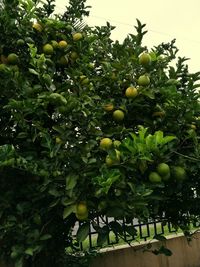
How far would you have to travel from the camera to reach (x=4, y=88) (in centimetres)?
288

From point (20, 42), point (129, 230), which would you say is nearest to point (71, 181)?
point (129, 230)

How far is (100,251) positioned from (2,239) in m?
2.30

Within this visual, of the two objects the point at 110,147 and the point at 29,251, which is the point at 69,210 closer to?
the point at 29,251

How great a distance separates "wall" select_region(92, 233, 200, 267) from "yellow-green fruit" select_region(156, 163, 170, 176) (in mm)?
2124

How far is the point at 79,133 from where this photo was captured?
2855 mm

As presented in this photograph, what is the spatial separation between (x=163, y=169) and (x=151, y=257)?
132 inches

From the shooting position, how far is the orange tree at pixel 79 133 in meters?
2.50

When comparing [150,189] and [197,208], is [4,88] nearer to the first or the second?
[150,189]

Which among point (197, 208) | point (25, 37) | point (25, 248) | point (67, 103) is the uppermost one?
point (25, 37)

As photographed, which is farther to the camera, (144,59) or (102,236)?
(144,59)

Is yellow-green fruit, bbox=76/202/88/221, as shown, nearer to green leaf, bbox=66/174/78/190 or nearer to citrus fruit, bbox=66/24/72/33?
green leaf, bbox=66/174/78/190

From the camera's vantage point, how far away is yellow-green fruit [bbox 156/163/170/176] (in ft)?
8.45

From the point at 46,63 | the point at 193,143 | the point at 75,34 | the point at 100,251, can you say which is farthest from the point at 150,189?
the point at 100,251

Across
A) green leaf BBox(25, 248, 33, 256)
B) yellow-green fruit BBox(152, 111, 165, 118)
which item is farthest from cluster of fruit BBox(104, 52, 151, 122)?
green leaf BBox(25, 248, 33, 256)
